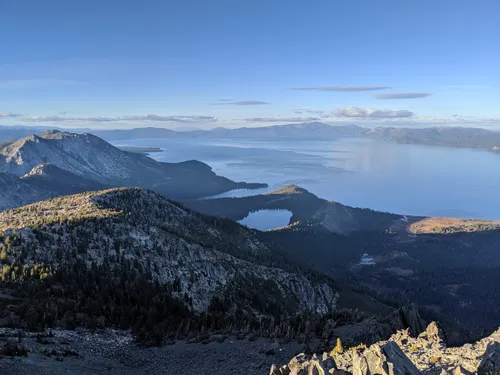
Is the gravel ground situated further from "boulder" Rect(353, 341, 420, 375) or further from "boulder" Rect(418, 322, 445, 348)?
"boulder" Rect(353, 341, 420, 375)

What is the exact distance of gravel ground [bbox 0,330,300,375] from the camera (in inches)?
1272

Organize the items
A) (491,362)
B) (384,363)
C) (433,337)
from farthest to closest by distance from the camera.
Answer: (433,337) < (491,362) < (384,363)

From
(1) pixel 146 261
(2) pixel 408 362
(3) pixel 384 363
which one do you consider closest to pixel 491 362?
(2) pixel 408 362

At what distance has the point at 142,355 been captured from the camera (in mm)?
37375

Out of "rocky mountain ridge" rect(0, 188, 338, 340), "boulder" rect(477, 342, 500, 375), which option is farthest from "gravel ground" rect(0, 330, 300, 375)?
"boulder" rect(477, 342, 500, 375)

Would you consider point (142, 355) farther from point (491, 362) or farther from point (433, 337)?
point (491, 362)

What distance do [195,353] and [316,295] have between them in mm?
64891

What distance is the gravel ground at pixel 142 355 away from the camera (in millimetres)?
32312

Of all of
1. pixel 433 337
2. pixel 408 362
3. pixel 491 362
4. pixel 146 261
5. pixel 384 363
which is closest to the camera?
pixel 384 363

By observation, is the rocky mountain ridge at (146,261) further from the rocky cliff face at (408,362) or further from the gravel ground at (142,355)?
the rocky cliff face at (408,362)

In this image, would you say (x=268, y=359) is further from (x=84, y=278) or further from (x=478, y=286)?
(x=478, y=286)

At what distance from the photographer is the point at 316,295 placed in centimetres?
9719

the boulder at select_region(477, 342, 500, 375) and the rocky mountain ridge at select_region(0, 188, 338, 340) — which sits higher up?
the boulder at select_region(477, 342, 500, 375)

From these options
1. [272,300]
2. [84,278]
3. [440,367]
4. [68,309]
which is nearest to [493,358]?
[440,367]
